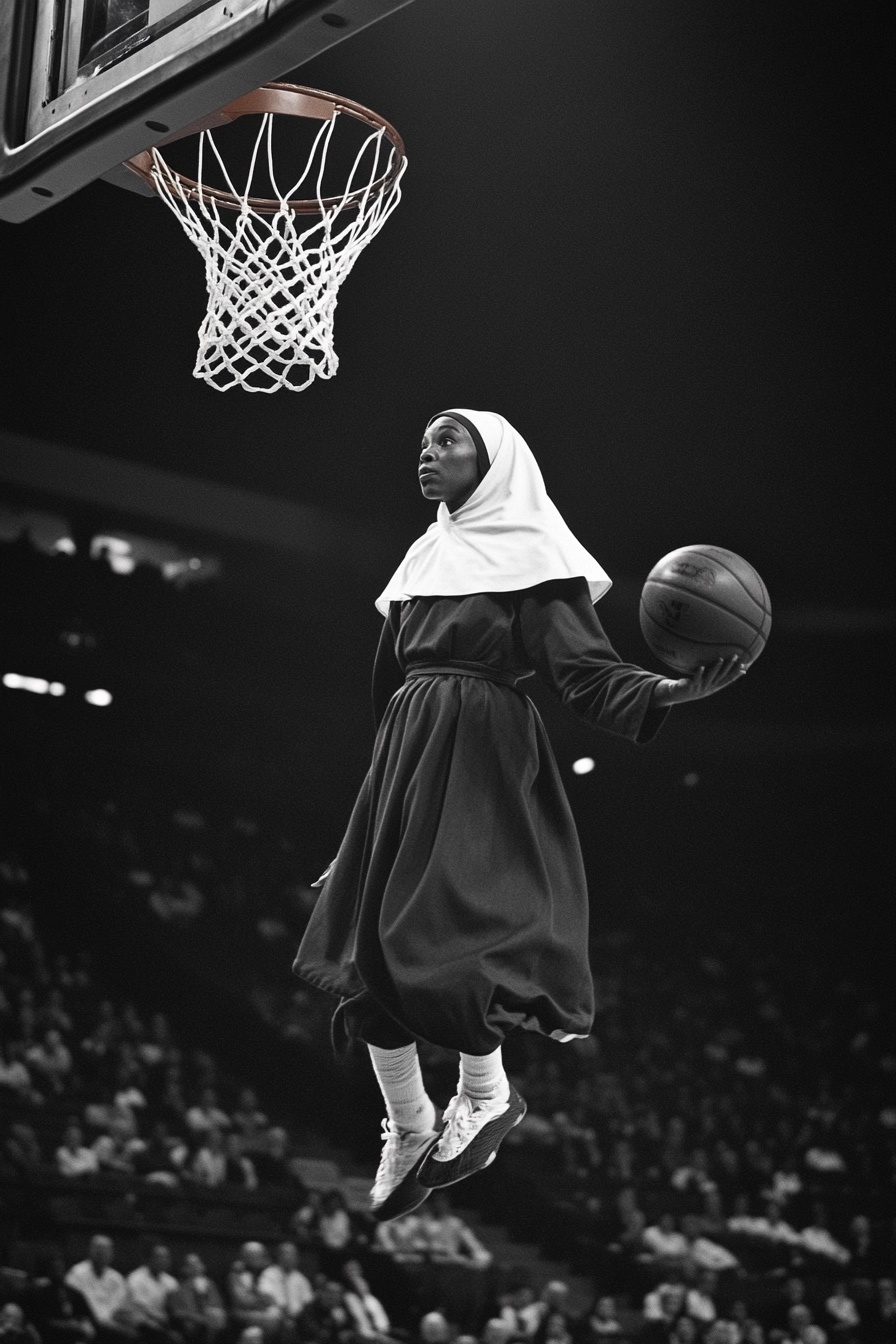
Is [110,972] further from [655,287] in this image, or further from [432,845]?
[432,845]

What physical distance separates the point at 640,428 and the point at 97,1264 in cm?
846

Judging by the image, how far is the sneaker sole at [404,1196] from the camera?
12.2 ft

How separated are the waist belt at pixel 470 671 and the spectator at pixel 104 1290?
8308 mm

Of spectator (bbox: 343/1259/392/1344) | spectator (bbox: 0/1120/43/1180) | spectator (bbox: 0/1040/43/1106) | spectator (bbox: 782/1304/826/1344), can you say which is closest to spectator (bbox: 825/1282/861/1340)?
spectator (bbox: 782/1304/826/1344)

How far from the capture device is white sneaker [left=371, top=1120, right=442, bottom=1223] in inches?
147

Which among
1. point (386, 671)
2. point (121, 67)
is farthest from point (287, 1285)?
point (121, 67)

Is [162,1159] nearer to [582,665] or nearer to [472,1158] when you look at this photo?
→ [472,1158]

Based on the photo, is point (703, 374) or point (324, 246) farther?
point (703, 374)

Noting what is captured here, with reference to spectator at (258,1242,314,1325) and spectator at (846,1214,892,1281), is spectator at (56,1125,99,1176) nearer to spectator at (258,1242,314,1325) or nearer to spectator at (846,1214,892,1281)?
spectator at (258,1242,314,1325)

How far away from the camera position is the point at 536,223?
470 inches

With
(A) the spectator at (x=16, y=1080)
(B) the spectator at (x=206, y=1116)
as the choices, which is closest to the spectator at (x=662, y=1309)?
(B) the spectator at (x=206, y=1116)

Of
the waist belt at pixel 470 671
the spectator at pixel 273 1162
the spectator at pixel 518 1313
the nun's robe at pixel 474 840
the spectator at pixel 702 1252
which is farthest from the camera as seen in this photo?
the spectator at pixel 702 1252

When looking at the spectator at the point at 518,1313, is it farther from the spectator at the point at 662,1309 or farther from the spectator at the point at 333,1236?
the spectator at the point at 333,1236

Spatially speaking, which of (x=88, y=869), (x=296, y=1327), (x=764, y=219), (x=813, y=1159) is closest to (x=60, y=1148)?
(x=296, y=1327)
